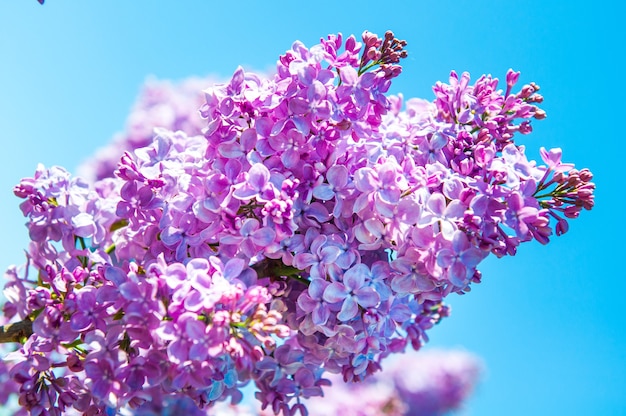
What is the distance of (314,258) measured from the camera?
4.86ft

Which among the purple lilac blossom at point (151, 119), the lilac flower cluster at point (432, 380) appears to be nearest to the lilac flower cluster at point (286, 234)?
the purple lilac blossom at point (151, 119)

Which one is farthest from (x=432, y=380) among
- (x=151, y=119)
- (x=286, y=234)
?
(x=286, y=234)

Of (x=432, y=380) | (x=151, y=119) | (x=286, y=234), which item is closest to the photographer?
(x=286, y=234)

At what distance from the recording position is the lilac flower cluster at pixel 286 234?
1407 mm

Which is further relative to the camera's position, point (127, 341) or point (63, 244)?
point (63, 244)

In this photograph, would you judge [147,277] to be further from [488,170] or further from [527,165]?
[527,165]

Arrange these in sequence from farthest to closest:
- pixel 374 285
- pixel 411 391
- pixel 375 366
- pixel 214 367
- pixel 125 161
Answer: pixel 411 391 < pixel 375 366 < pixel 125 161 < pixel 374 285 < pixel 214 367

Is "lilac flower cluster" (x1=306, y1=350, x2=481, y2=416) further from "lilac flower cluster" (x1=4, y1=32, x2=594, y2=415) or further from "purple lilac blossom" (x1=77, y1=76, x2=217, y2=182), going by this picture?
"lilac flower cluster" (x1=4, y1=32, x2=594, y2=415)

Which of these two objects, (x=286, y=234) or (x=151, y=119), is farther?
(x=151, y=119)

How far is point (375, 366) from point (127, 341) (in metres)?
0.70

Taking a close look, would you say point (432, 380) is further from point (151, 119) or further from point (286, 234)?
point (286, 234)

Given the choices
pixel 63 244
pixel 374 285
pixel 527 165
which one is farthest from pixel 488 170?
pixel 63 244

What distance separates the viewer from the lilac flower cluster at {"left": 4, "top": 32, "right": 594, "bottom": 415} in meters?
1.41

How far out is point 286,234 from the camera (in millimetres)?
1437
